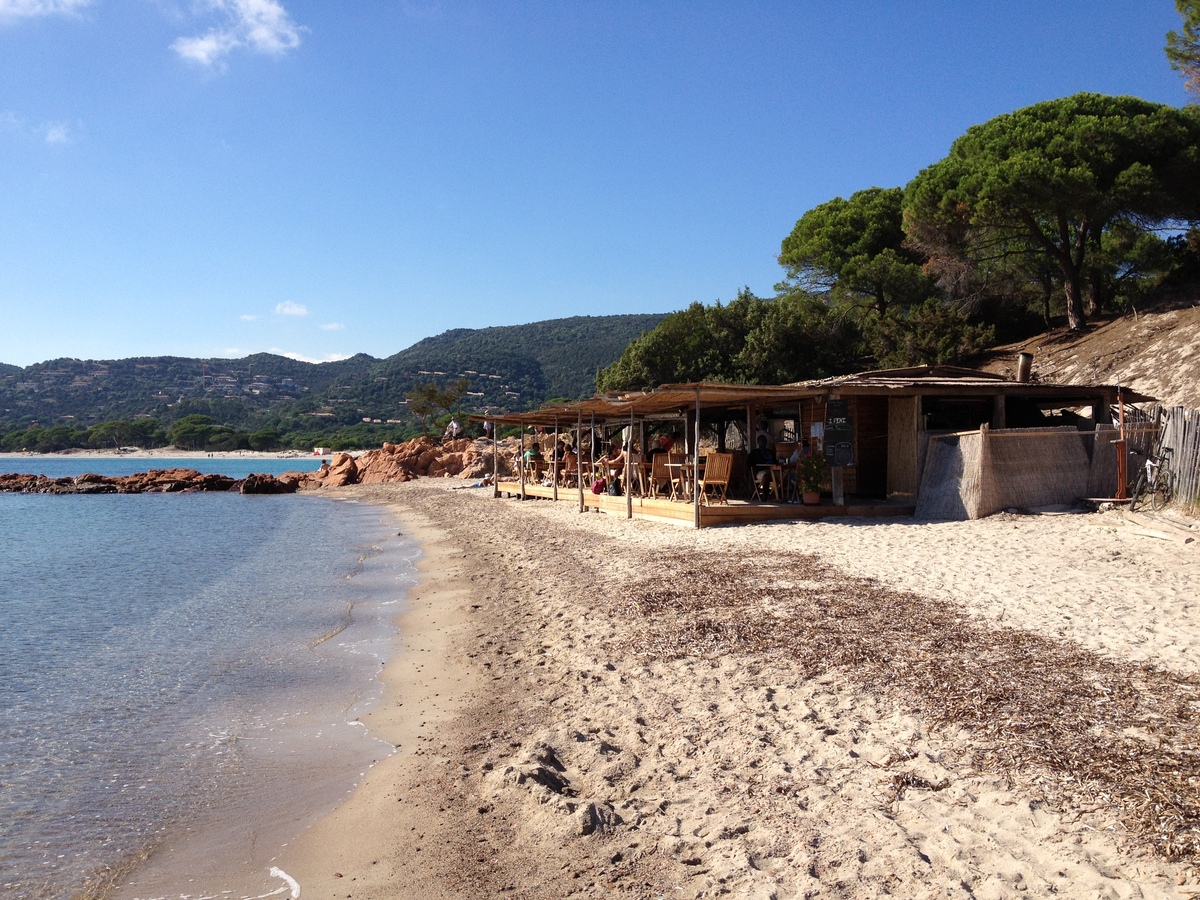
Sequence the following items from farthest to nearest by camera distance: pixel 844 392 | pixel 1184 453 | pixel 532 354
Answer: pixel 532 354 → pixel 844 392 → pixel 1184 453

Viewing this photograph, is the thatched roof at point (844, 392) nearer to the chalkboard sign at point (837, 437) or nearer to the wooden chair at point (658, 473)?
the chalkboard sign at point (837, 437)

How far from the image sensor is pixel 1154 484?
1112 cm

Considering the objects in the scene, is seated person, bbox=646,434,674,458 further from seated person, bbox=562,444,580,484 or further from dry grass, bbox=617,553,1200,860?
dry grass, bbox=617,553,1200,860

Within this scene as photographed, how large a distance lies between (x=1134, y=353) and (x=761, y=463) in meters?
13.7

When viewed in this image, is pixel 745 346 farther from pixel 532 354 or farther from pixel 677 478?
pixel 532 354

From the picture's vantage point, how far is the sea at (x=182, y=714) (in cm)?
421

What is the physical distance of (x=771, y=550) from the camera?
10219 millimetres

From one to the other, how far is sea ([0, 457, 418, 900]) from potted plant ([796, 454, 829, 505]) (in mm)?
6577

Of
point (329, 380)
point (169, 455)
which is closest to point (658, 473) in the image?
point (169, 455)

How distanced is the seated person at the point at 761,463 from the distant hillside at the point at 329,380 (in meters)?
69.4

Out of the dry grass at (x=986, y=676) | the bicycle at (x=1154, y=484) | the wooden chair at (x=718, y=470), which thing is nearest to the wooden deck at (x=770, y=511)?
the wooden chair at (x=718, y=470)

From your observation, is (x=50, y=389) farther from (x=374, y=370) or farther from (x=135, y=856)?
(x=135, y=856)

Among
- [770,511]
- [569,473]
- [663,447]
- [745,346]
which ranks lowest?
[770,511]

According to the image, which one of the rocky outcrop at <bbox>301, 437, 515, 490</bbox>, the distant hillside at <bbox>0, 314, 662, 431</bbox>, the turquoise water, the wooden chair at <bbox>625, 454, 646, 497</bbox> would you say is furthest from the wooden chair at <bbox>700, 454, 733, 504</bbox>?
the distant hillside at <bbox>0, 314, 662, 431</bbox>
